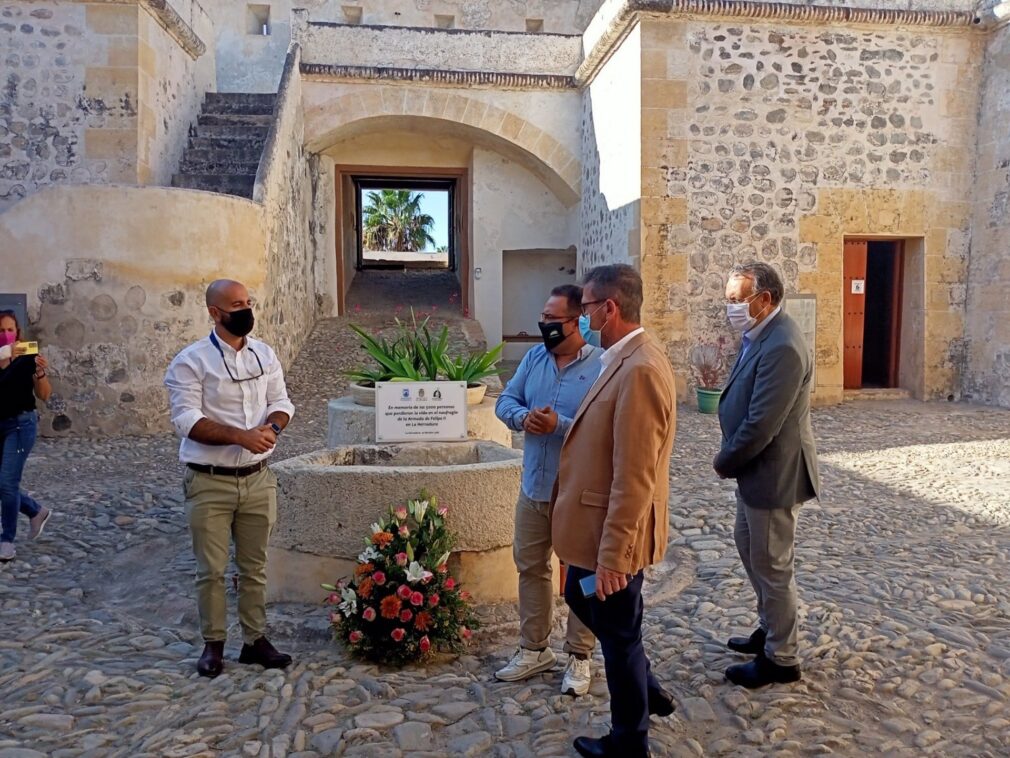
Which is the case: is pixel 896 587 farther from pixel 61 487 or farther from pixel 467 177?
pixel 467 177

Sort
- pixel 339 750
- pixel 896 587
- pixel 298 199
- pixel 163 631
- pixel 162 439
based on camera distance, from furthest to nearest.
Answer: pixel 298 199 < pixel 162 439 < pixel 896 587 < pixel 163 631 < pixel 339 750

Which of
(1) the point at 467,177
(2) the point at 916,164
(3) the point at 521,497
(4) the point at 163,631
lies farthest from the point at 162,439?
(2) the point at 916,164

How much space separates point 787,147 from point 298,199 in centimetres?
689

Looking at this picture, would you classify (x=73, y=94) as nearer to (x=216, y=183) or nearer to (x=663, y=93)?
(x=216, y=183)

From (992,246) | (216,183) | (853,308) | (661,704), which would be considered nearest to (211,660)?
(661,704)

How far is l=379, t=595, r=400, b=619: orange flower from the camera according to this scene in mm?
3094

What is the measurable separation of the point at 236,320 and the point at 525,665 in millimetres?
1754

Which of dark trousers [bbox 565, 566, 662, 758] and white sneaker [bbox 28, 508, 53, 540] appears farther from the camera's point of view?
Result: white sneaker [bbox 28, 508, 53, 540]

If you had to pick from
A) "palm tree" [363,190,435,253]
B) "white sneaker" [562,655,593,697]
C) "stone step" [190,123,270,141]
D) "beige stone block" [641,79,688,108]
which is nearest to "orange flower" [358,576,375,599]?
"white sneaker" [562,655,593,697]

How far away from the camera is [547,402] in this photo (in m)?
3.15

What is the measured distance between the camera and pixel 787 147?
10.0m

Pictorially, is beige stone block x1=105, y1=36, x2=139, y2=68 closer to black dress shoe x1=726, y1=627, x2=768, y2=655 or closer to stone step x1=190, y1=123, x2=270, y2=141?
stone step x1=190, y1=123, x2=270, y2=141

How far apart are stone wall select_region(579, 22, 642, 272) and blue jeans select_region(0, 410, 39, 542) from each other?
280 inches

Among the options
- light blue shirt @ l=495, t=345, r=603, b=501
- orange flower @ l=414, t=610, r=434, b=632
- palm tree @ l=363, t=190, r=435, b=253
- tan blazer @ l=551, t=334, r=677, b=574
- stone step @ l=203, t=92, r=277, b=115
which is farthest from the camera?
palm tree @ l=363, t=190, r=435, b=253
